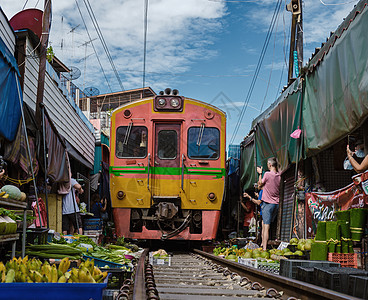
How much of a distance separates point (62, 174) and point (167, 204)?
8.25ft

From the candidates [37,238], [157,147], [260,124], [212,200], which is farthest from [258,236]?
[37,238]

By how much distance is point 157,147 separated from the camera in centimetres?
1028

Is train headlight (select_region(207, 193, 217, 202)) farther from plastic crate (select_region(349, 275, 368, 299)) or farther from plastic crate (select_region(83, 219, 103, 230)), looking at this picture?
plastic crate (select_region(349, 275, 368, 299))

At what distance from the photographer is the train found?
32.6 feet

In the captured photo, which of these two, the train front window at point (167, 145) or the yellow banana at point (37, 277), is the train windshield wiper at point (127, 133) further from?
the yellow banana at point (37, 277)

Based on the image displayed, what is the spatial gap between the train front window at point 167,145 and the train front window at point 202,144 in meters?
0.34

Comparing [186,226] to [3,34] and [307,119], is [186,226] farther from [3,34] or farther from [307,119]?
[3,34]

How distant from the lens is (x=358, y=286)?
11.0 ft

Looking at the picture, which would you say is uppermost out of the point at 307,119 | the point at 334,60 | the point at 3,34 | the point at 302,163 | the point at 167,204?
the point at 3,34

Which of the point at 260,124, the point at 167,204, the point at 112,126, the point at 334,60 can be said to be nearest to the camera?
the point at 334,60

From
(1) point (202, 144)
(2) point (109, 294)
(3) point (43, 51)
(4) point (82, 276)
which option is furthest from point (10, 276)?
(1) point (202, 144)

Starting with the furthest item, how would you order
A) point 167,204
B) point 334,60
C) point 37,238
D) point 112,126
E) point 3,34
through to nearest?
point 112,126
point 167,204
point 3,34
point 334,60
point 37,238

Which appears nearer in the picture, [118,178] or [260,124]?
[118,178]

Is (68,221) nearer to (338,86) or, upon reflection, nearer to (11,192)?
(11,192)
